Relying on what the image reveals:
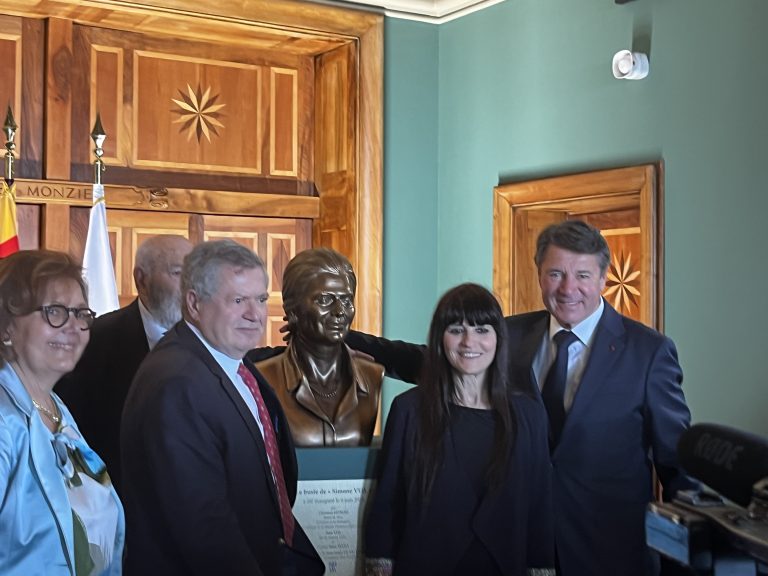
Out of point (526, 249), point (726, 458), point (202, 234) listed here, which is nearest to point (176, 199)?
point (202, 234)

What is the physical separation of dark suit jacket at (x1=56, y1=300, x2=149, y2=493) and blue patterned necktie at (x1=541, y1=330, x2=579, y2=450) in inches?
50.9

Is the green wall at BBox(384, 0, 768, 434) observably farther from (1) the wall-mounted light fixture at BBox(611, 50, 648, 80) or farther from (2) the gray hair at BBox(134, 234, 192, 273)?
(2) the gray hair at BBox(134, 234, 192, 273)

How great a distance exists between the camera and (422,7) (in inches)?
217

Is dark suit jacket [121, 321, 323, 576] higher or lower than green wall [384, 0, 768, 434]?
lower

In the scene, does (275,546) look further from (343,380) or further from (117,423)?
(117,423)

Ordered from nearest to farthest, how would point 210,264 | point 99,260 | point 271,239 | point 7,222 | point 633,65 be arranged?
point 210,264
point 633,65
point 7,222
point 99,260
point 271,239

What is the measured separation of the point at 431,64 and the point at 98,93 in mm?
1662

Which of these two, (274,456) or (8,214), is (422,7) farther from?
(274,456)

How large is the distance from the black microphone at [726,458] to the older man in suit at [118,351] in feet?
7.29

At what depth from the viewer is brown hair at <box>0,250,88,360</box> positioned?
2.10m

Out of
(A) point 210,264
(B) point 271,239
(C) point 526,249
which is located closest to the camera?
(A) point 210,264

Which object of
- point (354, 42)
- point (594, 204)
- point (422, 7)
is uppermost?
point (422, 7)

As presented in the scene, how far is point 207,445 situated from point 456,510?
0.62 metres

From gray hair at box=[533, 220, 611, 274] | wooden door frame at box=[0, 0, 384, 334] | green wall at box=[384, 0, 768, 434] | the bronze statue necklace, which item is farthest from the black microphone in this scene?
wooden door frame at box=[0, 0, 384, 334]
